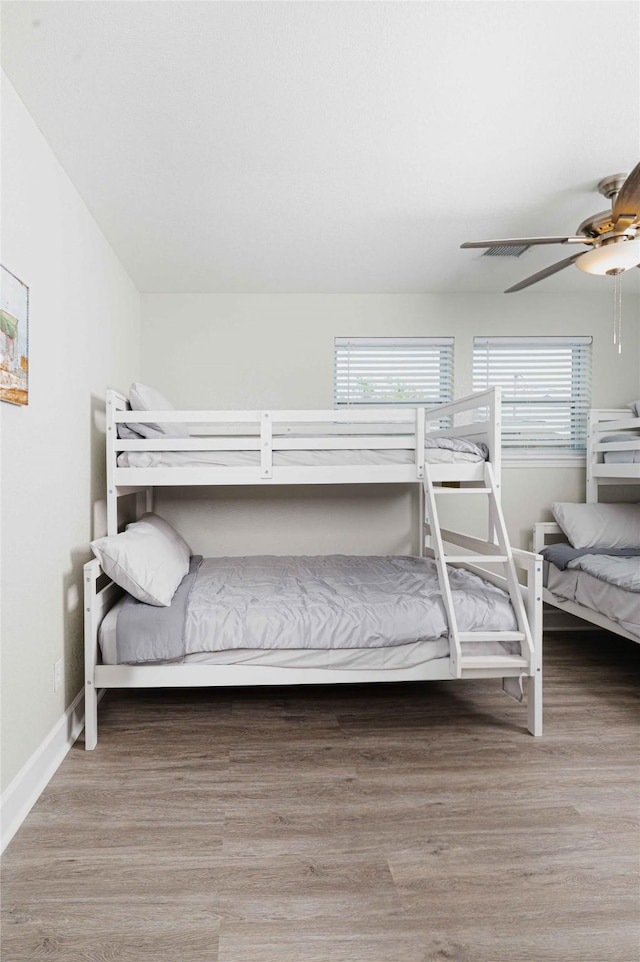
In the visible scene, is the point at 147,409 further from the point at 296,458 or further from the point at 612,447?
the point at 612,447

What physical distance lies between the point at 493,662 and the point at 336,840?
0.99m

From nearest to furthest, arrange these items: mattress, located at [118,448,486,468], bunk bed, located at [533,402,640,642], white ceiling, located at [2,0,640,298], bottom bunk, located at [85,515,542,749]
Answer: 1. white ceiling, located at [2,0,640,298]
2. bottom bunk, located at [85,515,542,749]
3. mattress, located at [118,448,486,468]
4. bunk bed, located at [533,402,640,642]

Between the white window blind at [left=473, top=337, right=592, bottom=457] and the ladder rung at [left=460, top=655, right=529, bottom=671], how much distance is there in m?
2.01

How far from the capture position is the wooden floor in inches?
54.1

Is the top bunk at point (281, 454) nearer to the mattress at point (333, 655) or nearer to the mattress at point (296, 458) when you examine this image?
the mattress at point (296, 458)

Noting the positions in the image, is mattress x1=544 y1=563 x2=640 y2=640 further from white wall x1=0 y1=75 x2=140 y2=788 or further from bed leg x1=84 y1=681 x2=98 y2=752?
white wall x1=0 y1=75 x2=140 y2=788

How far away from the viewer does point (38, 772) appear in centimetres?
198

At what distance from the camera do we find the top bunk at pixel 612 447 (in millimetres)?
3607

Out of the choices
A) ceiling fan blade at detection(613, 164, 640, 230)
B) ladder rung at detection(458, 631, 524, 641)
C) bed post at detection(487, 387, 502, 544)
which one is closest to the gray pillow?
bed post at detection(487, 387, 502, 544)

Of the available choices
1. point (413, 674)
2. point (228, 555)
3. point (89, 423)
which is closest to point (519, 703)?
point (413, 674)

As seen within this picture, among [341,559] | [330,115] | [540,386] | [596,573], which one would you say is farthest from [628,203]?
[341,559]

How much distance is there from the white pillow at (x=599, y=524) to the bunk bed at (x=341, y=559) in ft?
2.32

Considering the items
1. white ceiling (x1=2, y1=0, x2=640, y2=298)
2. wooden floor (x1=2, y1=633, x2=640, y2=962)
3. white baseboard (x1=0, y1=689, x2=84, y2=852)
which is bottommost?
wooden floor (x1=2, y1=633, x2=640, y2=962)

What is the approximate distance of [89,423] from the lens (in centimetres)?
273
